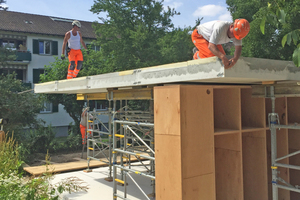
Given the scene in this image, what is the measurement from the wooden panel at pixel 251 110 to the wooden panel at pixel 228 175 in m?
0.68

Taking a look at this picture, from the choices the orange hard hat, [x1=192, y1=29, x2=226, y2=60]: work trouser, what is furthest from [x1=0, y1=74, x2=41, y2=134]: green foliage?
the orange hard hat

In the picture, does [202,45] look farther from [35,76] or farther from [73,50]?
[35,76]

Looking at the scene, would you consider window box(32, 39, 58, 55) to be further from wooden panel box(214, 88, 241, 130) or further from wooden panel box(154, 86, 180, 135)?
wooden panel box(154, 86, 180, 135)

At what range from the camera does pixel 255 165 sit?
19.6 ft

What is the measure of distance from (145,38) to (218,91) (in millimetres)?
16024

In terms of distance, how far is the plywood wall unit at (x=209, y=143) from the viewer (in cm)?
A: 468

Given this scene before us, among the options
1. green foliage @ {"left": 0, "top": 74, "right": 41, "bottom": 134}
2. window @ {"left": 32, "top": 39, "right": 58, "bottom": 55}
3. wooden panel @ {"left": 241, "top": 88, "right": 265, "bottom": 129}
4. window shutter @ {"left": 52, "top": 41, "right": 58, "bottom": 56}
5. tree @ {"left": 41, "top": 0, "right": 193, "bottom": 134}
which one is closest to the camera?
wooden panel @ {"left": 241, "top": 88, "right": 265, "bottom": 129}

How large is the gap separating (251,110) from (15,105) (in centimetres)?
1332

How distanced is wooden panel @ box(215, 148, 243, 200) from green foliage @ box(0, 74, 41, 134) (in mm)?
12699

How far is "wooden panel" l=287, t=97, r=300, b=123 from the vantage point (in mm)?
6407

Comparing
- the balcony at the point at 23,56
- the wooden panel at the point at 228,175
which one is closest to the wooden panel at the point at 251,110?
the wooden panel at the point at 228,175

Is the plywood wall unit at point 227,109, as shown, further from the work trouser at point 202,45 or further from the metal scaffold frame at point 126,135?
the metal scaffold frame at point 126,135

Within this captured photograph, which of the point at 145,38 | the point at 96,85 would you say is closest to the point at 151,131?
the point at 96,85

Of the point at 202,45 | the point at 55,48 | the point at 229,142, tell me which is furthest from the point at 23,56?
the point at 229,142
